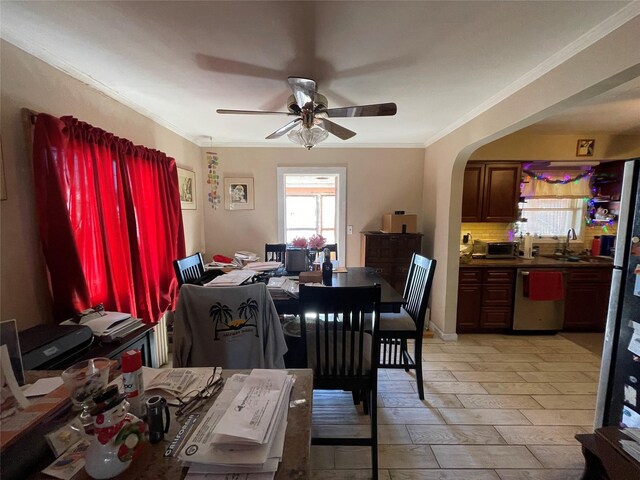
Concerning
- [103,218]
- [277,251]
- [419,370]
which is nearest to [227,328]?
[103,218]

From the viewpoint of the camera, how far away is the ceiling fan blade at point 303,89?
4.95 ft

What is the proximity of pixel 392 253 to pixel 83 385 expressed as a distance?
3.04 meters

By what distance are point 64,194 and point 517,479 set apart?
295cm

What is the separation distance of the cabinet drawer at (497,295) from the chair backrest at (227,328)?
268 cm

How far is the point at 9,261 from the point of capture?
133 cm

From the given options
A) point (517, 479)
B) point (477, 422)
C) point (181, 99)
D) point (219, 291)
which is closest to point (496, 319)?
point (477, 422)

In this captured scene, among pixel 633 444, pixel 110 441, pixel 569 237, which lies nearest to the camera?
pixel 110 441

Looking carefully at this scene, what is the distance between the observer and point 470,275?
3.12 m

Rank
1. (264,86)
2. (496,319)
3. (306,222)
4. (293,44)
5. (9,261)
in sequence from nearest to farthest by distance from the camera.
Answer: (9,261), (293,44), (264,86), (496,319), (306,222)

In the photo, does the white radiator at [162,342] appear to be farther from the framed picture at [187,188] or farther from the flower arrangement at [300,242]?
the flower arrangement at [300,242]

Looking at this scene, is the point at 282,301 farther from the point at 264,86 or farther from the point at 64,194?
the point at 264,86

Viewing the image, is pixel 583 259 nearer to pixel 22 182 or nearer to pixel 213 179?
pixel 213 179

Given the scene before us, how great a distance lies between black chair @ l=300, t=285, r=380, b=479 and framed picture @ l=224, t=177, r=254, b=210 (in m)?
2.48

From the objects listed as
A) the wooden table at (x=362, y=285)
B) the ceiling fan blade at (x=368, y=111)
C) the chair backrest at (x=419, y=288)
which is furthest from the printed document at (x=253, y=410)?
the ceiling fan blade at (x=368, y=111)
